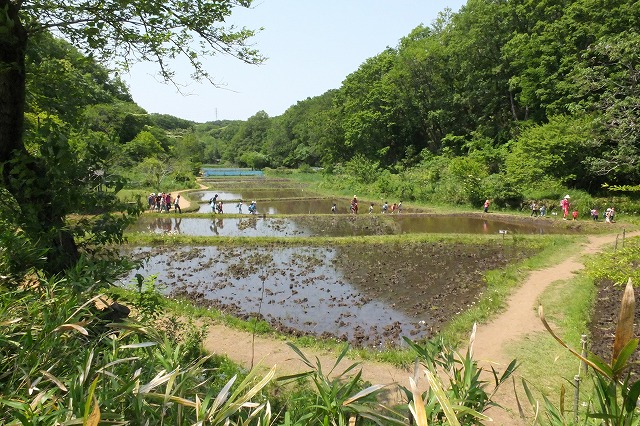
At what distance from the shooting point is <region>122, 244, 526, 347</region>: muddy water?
10000 mm

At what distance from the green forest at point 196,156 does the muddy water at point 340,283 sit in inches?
116

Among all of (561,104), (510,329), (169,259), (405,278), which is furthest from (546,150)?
(169,259)

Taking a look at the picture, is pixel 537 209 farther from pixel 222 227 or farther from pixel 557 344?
pixel 222 227

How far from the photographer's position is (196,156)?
233 ft

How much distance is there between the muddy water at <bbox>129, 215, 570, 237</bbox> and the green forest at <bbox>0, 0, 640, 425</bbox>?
4.17 m

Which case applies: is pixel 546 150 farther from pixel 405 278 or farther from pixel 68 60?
pixel 68 60

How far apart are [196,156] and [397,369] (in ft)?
228

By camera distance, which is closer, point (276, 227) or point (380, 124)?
point (276, 227)

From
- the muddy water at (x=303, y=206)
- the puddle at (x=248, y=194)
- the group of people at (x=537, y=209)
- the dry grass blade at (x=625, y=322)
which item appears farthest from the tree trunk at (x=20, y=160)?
the puddle at (x=248, y=194)

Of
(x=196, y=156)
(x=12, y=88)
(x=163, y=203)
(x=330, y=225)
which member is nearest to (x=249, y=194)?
(x=163, y=203)

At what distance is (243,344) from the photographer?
8195 mm

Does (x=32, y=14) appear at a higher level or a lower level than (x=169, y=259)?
higher

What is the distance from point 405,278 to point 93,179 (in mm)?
11434

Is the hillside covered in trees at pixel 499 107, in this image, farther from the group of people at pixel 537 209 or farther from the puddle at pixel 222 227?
the puddle at pixel 222 227
